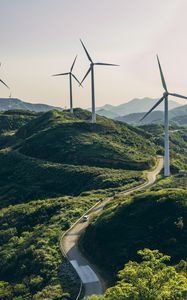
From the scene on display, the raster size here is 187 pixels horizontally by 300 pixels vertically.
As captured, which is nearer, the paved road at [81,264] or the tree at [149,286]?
the tree at [149,286]

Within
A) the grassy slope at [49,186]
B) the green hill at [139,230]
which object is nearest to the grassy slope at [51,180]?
the grassy slope at [49,186]

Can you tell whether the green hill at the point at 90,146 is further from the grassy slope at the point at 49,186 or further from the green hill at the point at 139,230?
the green hill at the point at 139,230

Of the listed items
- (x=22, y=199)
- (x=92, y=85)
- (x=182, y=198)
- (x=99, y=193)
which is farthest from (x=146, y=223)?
(x=92, y=85)

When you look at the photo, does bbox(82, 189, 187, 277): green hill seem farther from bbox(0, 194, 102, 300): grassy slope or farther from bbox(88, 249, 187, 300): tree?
bbox(88, 249, 187, 300): tree

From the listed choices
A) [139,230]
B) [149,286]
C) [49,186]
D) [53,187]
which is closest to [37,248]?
[139,230]

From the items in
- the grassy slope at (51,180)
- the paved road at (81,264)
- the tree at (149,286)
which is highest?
the tree at (149,286)

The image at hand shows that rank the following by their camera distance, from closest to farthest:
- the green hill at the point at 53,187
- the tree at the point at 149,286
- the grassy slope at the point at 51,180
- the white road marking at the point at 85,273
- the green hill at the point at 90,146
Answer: the tree at the point at 149,286, the white road marking at the point at 85,273, the green hill at the point at 53,187, the grassy slope at the point at 51,180, the green hill at the point at 90,146

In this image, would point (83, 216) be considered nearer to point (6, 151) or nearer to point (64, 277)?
point (64, 277)

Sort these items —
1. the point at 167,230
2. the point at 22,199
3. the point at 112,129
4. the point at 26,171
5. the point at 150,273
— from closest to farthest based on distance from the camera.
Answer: the point at 150,273
the point at 167,230
the point at 22,199
the point at 26,171
the point at 112,129
